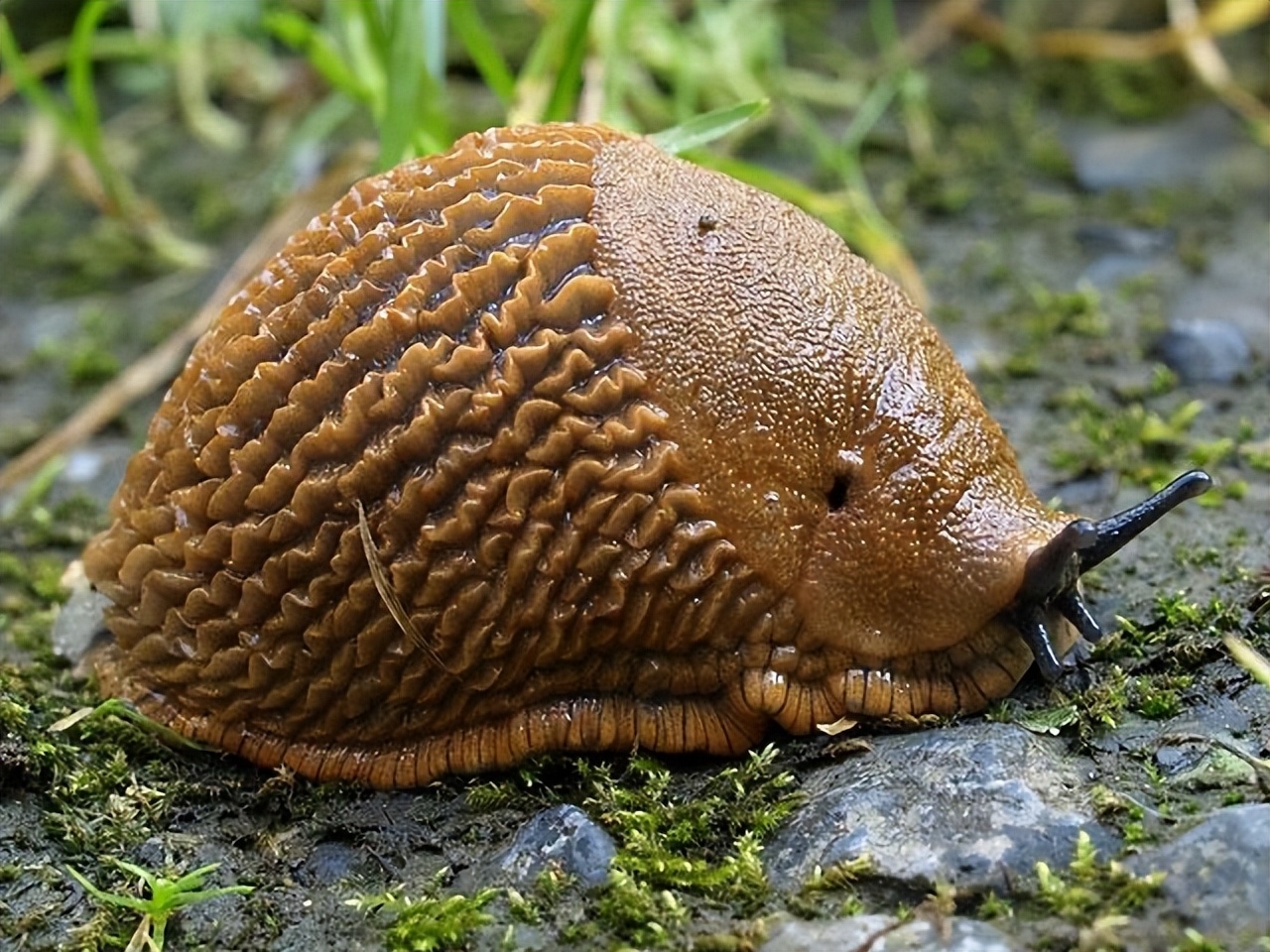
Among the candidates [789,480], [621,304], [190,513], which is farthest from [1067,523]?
[190,513]

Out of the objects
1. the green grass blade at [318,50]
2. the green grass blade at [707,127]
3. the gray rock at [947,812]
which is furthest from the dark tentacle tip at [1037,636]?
the green grass blade at [318,50]

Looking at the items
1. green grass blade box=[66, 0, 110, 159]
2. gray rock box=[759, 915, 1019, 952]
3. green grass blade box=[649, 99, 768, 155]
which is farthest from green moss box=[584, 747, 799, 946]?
green grass blade box=[66, 0, 110, 159]

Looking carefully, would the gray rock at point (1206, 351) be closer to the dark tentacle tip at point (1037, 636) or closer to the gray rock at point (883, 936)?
the dark tentacle tip at point (1037, 636)

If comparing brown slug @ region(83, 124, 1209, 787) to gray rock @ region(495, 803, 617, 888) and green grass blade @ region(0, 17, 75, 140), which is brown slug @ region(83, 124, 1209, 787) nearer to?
gray rock @ region(495, 803, 617, 888)

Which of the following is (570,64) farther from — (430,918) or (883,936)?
(883,936)

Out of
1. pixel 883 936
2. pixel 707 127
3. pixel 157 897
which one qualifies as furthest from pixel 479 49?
pixel 883 936
